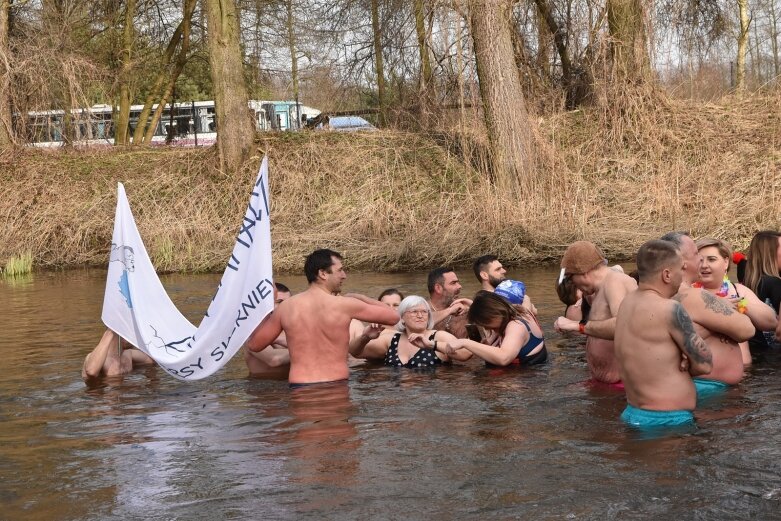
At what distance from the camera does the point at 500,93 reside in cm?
2228

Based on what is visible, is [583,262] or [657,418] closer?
[657,418]

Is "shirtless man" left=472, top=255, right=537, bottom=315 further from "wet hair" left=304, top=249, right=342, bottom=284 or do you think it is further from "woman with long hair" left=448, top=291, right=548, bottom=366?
"wet hair" left=304, top=249, right=342, bottom=284

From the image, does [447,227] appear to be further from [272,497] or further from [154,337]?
[272,497]

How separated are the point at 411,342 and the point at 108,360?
303 centimetres

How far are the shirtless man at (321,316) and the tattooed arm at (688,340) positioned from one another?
10.1ft

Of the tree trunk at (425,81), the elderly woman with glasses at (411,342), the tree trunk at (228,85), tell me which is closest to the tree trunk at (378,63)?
the tree trunk at (425,81)

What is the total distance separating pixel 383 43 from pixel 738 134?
834 centimetres

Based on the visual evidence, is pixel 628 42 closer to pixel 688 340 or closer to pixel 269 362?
pixel 269 362

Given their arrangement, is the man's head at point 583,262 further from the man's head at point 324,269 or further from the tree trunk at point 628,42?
the tree trunk at point 628,42

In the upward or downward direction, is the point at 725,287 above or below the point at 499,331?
above

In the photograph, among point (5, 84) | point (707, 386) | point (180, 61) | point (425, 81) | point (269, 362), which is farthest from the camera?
point (180, 61)

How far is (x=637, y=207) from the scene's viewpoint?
70.1ft

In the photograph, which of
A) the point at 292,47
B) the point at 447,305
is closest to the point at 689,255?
the point at 447,305

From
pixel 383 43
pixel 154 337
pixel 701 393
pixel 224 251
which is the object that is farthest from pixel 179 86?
pixel 701 393
